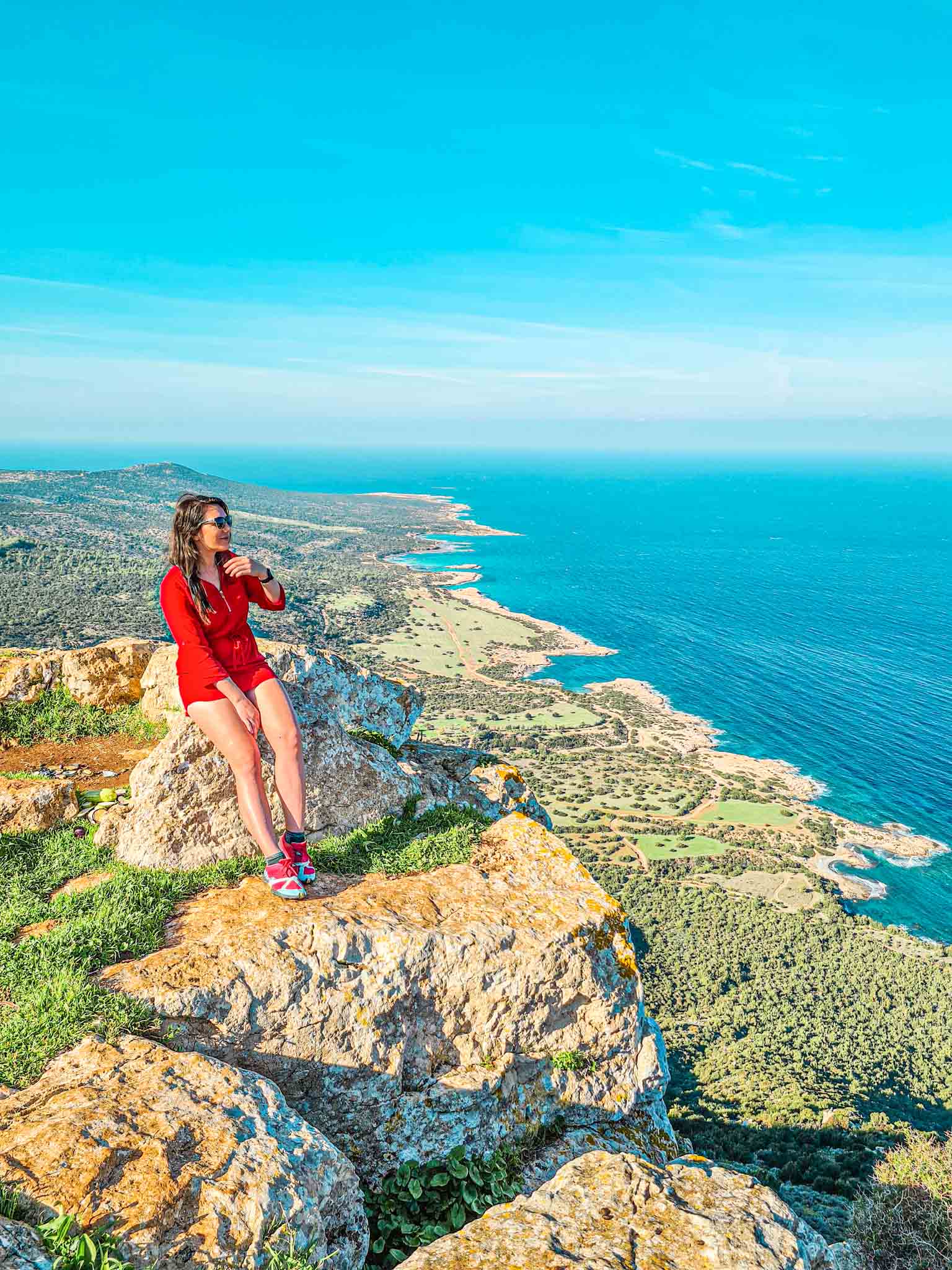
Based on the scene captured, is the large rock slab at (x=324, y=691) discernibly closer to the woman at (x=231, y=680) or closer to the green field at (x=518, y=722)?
the woman at (x=231, y=680)

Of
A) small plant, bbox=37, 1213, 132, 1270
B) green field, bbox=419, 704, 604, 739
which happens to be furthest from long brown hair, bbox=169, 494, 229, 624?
green field, bbox=419, 704, 604, 739

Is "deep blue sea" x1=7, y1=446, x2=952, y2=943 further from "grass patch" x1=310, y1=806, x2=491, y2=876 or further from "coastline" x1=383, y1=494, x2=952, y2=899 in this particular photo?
"grass patch" x1=310, y1=806, x2=491, y2=876

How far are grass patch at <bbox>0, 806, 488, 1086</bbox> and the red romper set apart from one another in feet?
6.66

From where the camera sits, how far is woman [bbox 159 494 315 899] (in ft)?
23.2

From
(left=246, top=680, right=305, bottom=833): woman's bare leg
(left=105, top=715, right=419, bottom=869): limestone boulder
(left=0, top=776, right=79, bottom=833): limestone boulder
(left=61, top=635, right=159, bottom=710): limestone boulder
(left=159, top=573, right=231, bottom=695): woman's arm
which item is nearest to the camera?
(left=159, top=573, right=231, bottom=695): woman's arm

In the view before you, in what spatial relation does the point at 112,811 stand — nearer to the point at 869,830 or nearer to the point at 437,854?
the point at 437,854

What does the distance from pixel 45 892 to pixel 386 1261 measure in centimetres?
507

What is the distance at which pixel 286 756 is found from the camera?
741cm

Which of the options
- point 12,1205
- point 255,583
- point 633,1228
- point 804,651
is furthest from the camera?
point 804,651

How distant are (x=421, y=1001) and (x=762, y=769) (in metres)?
63.2

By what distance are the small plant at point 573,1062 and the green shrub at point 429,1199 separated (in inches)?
52.2

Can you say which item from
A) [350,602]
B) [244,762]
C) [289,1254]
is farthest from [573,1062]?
[350,602]

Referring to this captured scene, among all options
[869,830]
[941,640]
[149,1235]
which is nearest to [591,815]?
[869,830]

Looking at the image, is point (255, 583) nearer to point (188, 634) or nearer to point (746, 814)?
point (188, 634)
